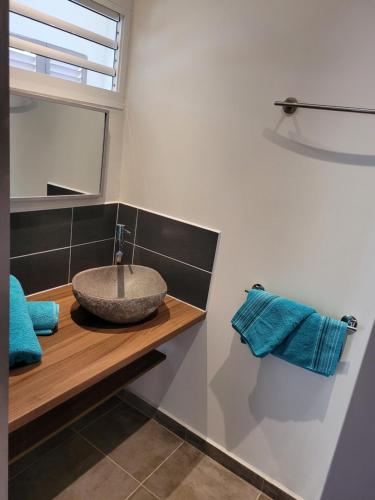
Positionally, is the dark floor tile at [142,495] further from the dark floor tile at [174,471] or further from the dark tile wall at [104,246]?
the dark tile wall at [104,246]

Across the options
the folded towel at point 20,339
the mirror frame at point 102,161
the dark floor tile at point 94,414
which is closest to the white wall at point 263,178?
the mirror frame at point 102,161

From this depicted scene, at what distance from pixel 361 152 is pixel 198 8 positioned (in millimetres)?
912

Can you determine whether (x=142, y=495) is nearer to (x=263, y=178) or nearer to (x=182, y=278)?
(x=182, y=278)

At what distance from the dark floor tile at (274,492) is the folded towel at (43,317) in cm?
127

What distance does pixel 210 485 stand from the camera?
169 centimetres

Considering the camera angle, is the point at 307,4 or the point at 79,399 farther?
the point at 79,399

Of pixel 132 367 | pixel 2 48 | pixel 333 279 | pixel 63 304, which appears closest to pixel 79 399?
pixel 132 367

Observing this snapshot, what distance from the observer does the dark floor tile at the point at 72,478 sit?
1554 millimetres

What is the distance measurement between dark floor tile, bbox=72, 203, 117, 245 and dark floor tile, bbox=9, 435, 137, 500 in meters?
1.08

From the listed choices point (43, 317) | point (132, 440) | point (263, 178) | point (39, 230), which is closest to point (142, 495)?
point (132, 440)

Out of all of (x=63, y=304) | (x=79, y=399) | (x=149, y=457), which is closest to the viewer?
(x=79, y=399)

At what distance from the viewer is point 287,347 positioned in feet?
4.45

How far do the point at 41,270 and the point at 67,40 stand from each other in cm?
101

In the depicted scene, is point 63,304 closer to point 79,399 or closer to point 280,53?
point 79,399
